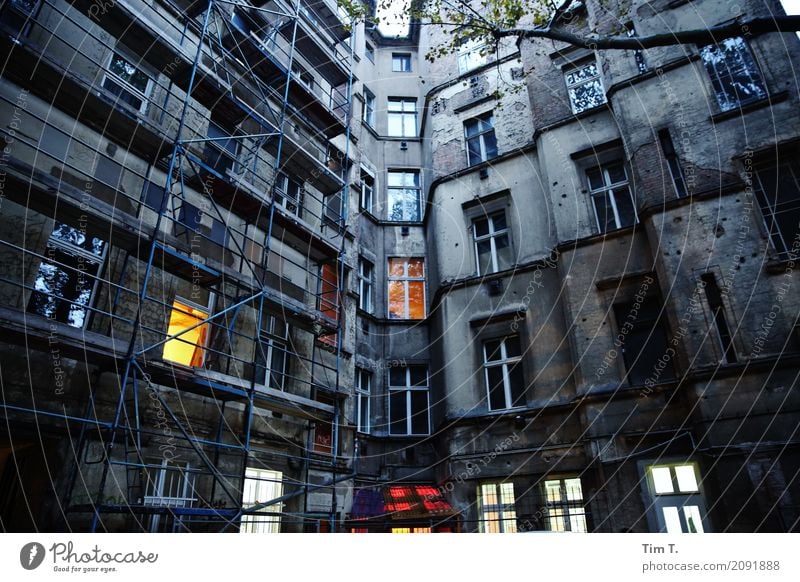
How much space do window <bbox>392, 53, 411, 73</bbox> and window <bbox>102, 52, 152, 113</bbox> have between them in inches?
464

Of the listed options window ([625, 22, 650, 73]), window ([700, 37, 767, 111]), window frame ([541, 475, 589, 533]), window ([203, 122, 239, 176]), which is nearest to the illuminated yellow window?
window ([203, 122, 239, 176])

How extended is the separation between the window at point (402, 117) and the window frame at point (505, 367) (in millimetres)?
9475

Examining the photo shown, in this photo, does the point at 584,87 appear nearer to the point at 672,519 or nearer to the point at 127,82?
the point at 672,519

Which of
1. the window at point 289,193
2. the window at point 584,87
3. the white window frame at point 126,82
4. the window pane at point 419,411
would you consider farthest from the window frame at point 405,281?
the white window frame at point 126,82

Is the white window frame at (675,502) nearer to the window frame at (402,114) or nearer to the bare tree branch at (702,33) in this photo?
the bare tree branch at (702,33)

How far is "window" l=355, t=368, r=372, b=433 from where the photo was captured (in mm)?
13477

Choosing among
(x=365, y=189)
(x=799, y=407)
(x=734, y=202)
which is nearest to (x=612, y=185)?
(x=734, y=202)

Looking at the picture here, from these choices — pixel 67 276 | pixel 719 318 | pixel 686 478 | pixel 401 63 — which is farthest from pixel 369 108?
pixel 686 478

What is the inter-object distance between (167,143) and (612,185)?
10173mm

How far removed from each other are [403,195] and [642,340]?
9.72 metres

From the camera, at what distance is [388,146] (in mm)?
17812

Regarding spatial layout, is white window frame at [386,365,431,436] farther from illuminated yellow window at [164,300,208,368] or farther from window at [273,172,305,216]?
illuminated yellow window at [164,300,208,368]

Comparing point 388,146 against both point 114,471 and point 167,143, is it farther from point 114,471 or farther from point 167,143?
point 114,471
